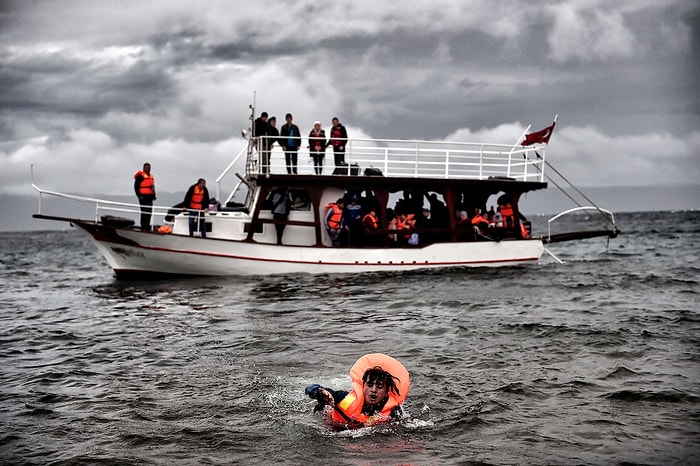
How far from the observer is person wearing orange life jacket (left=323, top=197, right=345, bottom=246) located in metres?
21.4

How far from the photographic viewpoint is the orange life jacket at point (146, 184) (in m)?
21.2

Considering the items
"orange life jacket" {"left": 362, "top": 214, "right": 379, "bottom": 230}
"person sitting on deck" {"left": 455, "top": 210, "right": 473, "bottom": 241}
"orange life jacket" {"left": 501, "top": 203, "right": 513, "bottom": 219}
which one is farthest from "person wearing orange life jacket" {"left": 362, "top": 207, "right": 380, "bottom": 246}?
"orange life jacket" {"left": 501, "top": 203, "right": 513, "bottom": 219}

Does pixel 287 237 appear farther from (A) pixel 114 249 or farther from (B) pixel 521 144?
(B) pixel 521 144

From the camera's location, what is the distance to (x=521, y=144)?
23406 millimetres

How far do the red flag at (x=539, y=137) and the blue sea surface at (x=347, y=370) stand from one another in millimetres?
5777

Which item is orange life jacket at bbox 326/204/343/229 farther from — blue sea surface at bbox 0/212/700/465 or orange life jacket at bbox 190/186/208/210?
orange life jacket at bbox 190/186/208/210

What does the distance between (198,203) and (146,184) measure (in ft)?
5.87

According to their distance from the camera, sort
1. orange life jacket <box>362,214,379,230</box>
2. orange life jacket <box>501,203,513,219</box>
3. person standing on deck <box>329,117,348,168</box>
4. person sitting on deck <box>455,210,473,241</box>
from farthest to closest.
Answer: orange life jacket <box>501,203,513,219</box> → person sitting on deck <box>455,210,473,241</box> → person standing on deck <box>329,117,348,168</box> → orange life jacket <box>362,214,379,230</box>

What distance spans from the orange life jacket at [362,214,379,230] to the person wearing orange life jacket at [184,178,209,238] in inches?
202

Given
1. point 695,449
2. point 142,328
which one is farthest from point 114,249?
point 695,449

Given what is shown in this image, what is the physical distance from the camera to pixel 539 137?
2280 centimetres

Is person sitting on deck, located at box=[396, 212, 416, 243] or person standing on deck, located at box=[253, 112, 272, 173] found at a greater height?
person standing on deck, located at box=[253, 112, 272, 173]

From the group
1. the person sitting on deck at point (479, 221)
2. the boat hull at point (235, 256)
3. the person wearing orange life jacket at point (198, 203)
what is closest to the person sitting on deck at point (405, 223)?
the boat hull at point (235, 256)

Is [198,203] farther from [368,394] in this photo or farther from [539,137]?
[368,394]
